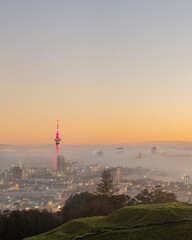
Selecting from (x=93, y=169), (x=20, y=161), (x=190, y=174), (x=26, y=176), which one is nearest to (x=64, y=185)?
(x=93, y=169)

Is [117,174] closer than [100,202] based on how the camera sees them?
No

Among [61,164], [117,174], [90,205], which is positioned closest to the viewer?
[90,205]

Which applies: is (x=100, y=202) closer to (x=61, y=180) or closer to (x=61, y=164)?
(x=61, y=180)

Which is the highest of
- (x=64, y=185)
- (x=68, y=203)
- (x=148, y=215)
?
(x=148, y=215)

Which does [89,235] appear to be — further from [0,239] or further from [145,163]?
[145,163]

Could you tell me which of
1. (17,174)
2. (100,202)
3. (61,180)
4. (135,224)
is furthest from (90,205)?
(17,174)

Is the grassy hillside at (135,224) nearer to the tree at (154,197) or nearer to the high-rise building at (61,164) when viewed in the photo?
the tree at (154,197)

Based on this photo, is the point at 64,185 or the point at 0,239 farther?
the point at 64,185

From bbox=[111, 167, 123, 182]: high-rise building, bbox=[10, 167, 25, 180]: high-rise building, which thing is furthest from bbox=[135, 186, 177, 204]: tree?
bbox=[10, 167, 25, 180]: high-rise building

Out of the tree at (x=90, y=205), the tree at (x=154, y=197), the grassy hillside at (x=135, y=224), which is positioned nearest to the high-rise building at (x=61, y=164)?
the tree at (x=154, y=197)
